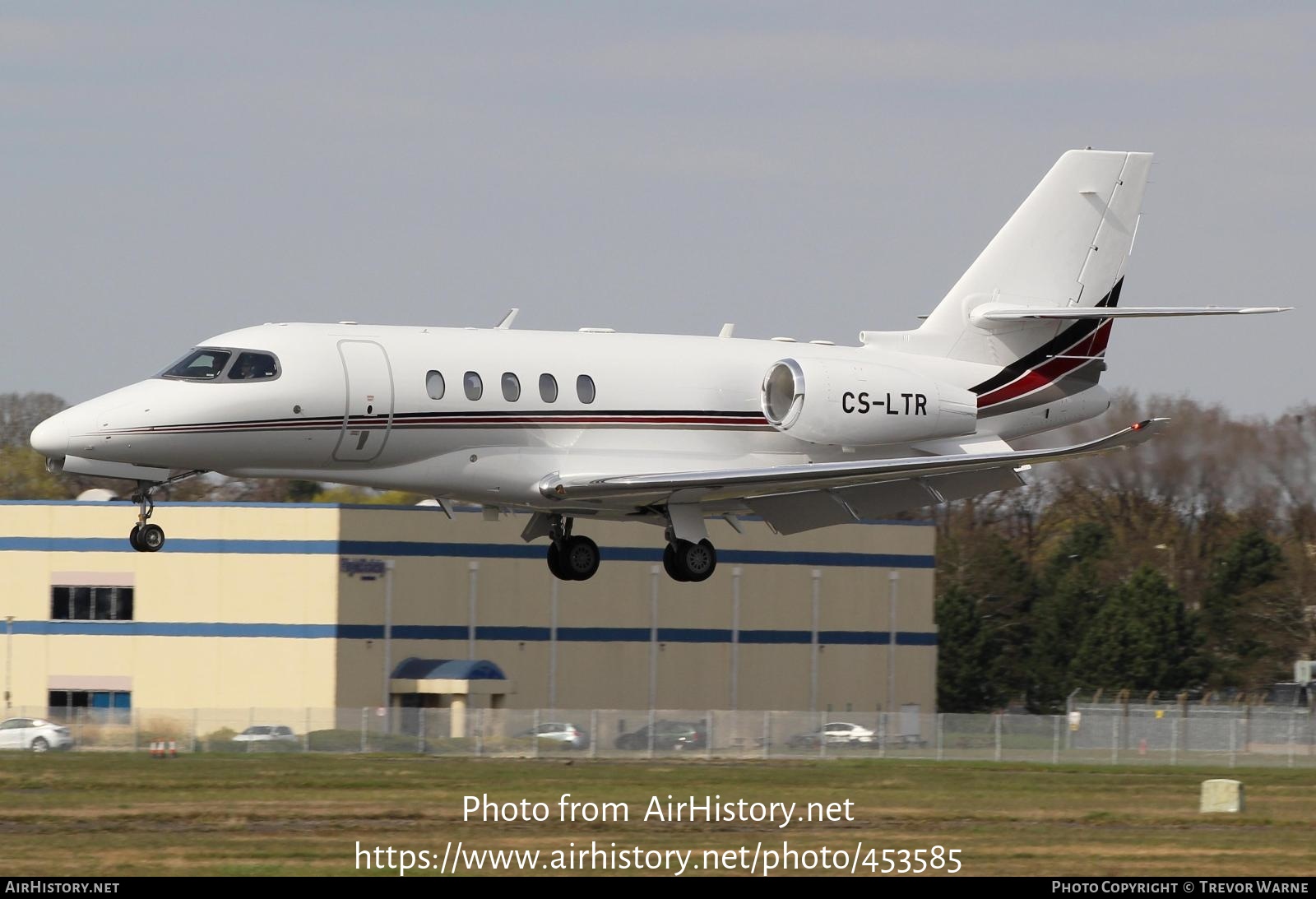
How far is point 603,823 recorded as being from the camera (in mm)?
30219

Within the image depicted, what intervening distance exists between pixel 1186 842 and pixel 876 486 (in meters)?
6.50

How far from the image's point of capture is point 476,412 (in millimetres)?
27906

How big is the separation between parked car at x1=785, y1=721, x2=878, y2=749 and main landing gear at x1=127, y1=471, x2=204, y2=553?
806 inches

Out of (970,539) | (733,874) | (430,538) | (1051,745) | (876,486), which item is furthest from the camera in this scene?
(970,539)

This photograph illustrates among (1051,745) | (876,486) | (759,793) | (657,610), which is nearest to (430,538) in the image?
(657,610)

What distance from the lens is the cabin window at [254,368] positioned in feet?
87.9

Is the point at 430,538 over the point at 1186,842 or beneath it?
over

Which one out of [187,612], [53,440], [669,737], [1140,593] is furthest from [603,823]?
[1140,593]

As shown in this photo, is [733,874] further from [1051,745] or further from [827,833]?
[1051,745]

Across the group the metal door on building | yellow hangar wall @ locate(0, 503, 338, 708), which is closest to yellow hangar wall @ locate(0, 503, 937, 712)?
yellow hangar wall @ locate(0, 503, 338, 708)

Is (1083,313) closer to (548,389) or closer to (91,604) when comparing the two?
(548,389)

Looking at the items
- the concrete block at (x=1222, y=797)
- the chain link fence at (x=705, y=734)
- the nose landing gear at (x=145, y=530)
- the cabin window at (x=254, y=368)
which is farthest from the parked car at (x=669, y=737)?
the cabin window at (x=254, y=368)

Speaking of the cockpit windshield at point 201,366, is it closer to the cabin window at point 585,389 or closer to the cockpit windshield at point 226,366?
the cockpit windshield at point 226,366

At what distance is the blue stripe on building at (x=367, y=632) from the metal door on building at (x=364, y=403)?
2722 cm
